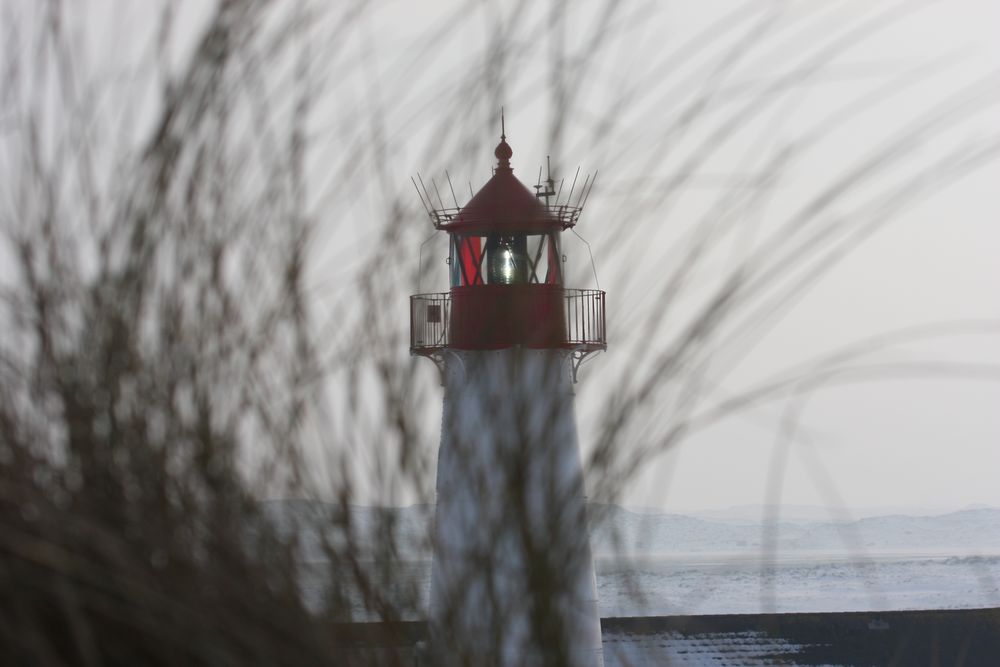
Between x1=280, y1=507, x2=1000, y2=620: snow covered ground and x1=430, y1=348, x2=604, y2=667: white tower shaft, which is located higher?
x1=430, y1=348, x2=604, y2=667: white tower shaft

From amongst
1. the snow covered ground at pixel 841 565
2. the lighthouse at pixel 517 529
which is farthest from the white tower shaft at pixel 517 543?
the snow covered ground at pixel 841 565

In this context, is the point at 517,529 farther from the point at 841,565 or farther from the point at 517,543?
the point at 841,565

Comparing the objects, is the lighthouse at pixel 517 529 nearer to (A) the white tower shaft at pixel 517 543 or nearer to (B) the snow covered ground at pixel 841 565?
(A) the white tower shaft at pixel 517 543

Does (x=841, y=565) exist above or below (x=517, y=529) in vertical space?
below

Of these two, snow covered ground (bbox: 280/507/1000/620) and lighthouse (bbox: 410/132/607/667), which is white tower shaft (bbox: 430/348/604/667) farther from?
snow covered ground (bbox: 280/507/1000/620)

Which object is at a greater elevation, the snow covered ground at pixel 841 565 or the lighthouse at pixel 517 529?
the lighthouse at pixel 517 529

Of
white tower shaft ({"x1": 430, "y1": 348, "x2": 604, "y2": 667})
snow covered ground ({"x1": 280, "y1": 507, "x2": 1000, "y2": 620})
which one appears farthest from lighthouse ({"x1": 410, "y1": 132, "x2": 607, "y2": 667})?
snow covered ground ({"x1": 280, "y1": 507, "x2": 1000, "y2": 620})

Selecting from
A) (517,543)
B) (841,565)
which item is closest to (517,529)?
(517,543)

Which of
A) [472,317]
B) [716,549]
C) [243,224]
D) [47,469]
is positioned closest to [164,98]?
[243,224]

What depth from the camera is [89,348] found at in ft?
2.41

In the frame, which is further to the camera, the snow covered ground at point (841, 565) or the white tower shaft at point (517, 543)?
the snow covered ground at point (841, 565)

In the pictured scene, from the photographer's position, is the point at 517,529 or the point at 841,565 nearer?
the point at 517,529

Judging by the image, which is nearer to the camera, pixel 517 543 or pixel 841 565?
pixel 517 543

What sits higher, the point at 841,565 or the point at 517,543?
the point at 517,543
